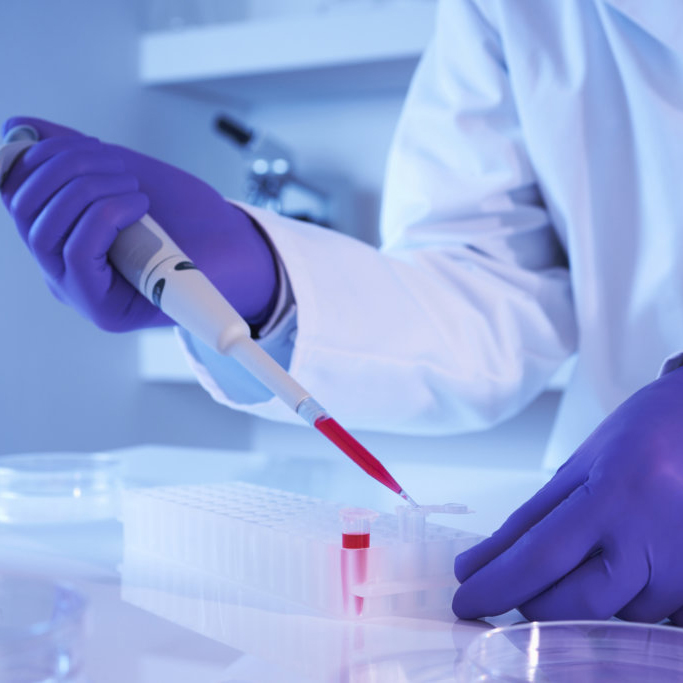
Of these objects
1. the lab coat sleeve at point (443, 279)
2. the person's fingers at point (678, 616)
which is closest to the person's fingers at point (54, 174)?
the lab coat sleeve at point (443, 279)

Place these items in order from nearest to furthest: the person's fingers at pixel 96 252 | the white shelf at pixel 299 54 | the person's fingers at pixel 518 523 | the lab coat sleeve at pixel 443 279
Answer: the person's fingers at pixel 518 523, the person's fingers at pixel 96 252, the lab coat sleeve at pixel 443 279, the white shelf at pixel 299 54

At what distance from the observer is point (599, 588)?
1.18ft

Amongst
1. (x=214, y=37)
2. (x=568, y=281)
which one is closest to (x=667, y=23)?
(x=568, y=281)

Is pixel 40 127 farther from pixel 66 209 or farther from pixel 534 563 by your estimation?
pixel 534 563

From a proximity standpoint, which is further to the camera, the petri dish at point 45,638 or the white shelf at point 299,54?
the white shelf at point 299,54

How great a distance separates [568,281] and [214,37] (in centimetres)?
81

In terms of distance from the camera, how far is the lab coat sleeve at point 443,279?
75 centimetres

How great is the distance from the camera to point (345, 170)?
5.42 feet

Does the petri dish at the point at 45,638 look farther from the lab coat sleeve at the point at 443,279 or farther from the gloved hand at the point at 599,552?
the lab coat sleeve at the point at 443,279

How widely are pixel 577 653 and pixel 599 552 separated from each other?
0.26ft

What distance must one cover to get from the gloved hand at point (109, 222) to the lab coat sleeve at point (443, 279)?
40mm

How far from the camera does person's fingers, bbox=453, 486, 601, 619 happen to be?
1.19 feet

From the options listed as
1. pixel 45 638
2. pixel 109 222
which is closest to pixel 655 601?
pixel 45 638

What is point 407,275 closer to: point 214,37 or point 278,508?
point 278,508
